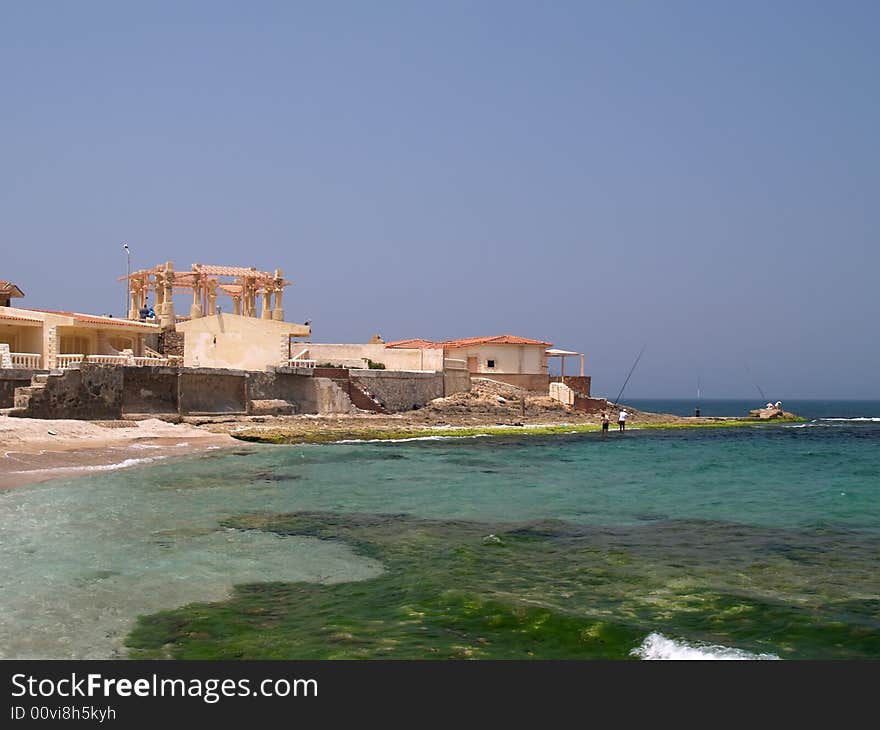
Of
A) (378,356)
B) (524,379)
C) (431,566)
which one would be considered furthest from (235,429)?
(431,566)

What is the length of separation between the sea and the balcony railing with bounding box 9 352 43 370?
30.3ft

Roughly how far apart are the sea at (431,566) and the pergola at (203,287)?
24.1 meters

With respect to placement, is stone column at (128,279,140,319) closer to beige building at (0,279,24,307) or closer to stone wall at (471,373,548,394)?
beige building at (0,279,24,307)

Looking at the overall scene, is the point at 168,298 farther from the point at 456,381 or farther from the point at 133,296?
the point at 456,381

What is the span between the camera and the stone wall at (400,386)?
1576 inches

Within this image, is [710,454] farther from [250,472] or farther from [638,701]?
[638,701]

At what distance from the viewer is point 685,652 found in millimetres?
6965

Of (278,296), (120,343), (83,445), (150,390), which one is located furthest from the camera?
(278,296)

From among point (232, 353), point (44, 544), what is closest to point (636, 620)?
point (44, 544)

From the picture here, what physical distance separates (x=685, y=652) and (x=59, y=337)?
32.1 metres

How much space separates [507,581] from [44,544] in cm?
625

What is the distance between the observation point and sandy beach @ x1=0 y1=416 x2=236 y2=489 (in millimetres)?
19875

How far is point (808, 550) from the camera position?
39.4ft

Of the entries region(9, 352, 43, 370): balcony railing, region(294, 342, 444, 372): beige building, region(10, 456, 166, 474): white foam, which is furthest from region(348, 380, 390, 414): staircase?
region(10, 456, 166, 474): white foam
